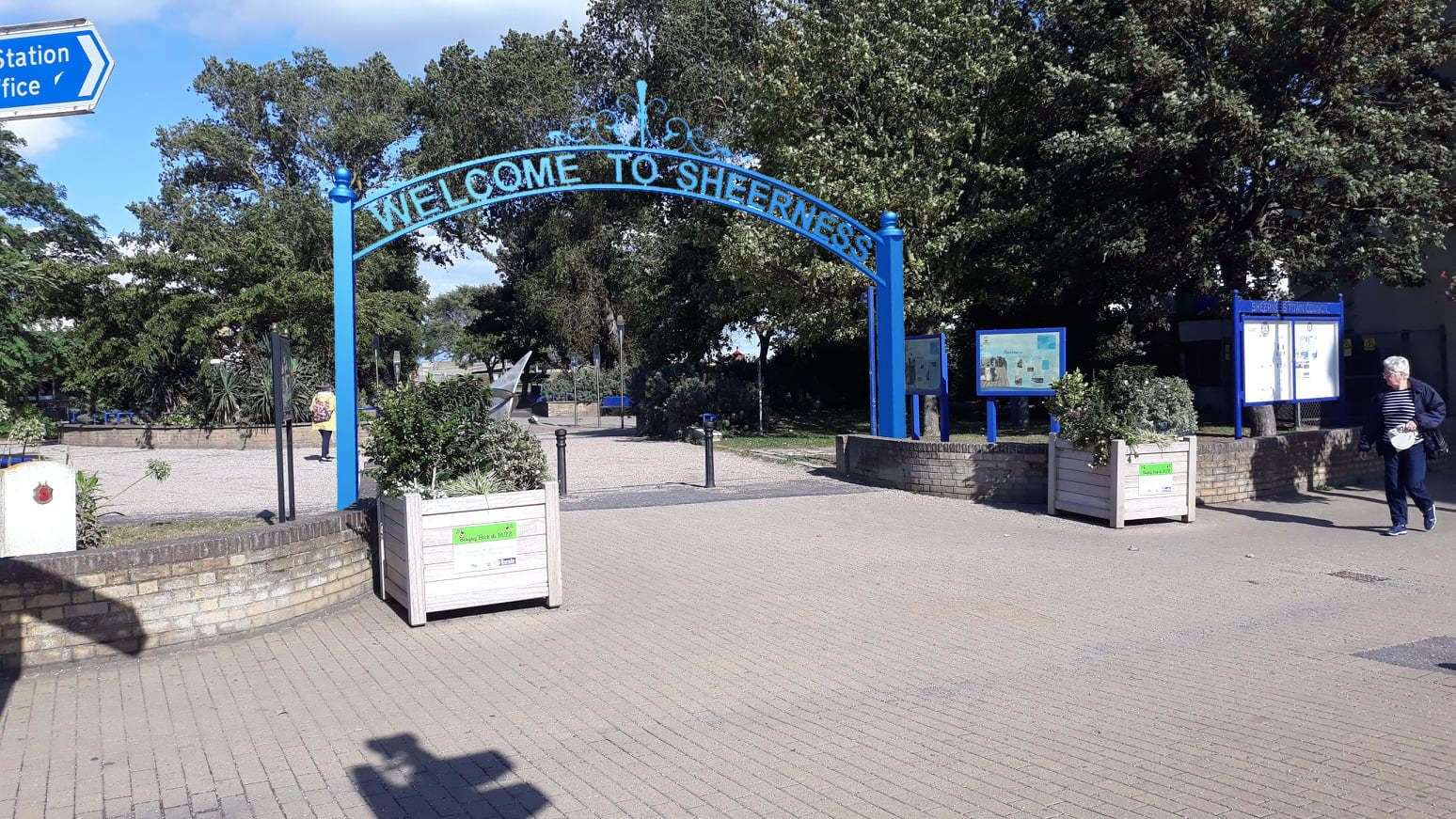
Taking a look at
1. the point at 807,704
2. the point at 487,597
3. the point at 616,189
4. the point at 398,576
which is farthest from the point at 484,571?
the point at 616,189

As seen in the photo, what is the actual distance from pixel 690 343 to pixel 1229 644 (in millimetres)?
23187

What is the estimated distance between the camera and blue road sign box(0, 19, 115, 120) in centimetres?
436

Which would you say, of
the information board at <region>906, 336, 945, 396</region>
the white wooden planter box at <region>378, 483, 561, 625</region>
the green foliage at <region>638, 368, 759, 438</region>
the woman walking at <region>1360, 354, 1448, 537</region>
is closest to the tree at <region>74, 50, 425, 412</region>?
the green foliage at <region>638, 368, 759, 438</region>

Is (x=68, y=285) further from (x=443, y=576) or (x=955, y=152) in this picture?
(x=443, y=576)

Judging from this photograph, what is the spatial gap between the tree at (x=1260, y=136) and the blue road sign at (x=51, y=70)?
1442 cm

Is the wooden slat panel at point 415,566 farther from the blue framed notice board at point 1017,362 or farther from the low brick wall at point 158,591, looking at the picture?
the blue framed notice board at point 1017,362

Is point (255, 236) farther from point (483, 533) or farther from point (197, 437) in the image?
point (483, 533)

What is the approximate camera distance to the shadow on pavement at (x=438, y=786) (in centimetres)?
420

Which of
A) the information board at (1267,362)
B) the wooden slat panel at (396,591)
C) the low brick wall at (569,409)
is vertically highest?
the information board at (1267,362)

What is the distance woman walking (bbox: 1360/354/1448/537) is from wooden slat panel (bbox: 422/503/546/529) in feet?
27.0

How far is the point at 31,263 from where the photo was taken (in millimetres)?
10742

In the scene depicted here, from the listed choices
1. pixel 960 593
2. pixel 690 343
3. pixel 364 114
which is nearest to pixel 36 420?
pixel 960 593

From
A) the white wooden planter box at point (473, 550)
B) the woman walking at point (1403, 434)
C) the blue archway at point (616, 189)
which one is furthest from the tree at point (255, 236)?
the woman walking at point (1403, 434)

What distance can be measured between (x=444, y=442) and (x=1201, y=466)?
29.1ft
